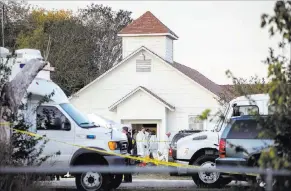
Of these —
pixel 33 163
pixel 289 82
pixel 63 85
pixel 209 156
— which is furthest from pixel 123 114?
pixel 289 82

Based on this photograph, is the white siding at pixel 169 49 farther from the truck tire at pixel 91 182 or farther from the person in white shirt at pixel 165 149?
the truck tire at pixel 91 182

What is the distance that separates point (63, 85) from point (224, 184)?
3809 cm

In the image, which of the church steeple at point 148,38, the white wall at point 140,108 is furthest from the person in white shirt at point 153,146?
the church steeple at point 148,38

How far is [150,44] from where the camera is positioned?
46688mm

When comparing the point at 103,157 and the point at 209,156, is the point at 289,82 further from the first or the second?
the point at 209,156

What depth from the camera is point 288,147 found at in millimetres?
10047

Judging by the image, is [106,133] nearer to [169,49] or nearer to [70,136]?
[70,136]

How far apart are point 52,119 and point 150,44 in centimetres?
2906

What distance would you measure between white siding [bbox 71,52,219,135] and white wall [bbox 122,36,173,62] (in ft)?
5.78

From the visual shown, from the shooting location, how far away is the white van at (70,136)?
57.6 feet

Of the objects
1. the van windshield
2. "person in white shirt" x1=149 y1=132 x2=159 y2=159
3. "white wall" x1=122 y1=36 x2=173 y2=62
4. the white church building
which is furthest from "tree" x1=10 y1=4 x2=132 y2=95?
the van windshield

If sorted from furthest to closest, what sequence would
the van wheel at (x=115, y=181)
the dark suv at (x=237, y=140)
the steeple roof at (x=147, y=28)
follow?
the steeple roof at (x=147, y=28), the van wheel at (x=115, y=181), the dark suv at (x=237, y=140)

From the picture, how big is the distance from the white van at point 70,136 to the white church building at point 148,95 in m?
24.8

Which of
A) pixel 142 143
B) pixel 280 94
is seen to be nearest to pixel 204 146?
pixel 280 94
